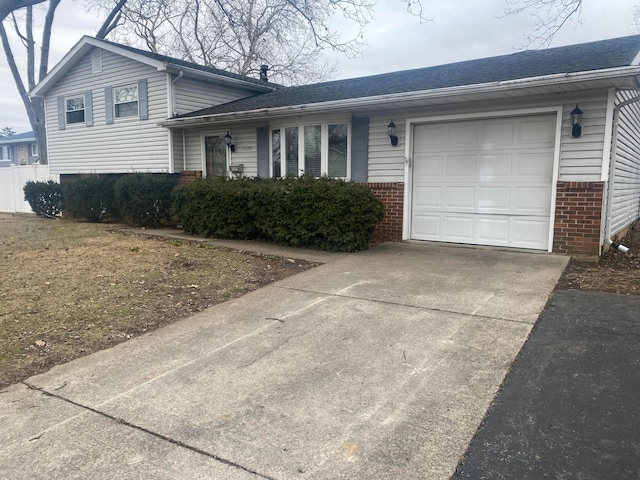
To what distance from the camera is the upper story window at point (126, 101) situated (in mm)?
13898

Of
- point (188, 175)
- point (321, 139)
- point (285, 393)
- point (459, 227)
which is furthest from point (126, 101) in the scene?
point (285, 393)

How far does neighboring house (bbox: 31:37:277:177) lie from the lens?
42.8 ft

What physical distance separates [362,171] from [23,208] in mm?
14277

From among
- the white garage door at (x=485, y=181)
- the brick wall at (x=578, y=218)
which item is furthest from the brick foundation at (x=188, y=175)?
the brick wall at (x=578, y=218)

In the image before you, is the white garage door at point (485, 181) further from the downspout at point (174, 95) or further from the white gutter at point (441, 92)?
the downspout at point (174, 95)

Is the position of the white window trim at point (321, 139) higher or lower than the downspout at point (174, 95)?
lower

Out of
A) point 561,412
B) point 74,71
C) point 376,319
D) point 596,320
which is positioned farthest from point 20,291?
point 74,71

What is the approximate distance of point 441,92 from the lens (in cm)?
→ 770

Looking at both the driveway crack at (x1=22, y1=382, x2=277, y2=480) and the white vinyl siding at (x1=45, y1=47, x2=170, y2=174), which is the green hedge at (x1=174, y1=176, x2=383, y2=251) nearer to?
the white vinyl siding at (x1=45, y1=47, x2=170, y2=174)

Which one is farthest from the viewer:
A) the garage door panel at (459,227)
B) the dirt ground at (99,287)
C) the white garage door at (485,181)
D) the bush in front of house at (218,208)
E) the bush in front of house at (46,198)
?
the bush in front of house at (46,198)

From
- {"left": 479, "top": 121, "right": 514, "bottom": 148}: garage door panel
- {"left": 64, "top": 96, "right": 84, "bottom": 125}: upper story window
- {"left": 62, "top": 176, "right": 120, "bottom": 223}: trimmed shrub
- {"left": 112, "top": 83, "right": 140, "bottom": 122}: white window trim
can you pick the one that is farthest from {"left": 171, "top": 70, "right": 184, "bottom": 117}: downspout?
{"left": 479, "top": 121, "right": 514, "bottom": 148}: garage door panel

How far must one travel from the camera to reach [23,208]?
58.0 feet

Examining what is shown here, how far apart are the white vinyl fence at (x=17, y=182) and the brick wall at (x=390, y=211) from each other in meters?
12.9

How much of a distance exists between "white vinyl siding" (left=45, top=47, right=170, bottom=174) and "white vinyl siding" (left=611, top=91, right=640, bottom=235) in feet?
34.3
